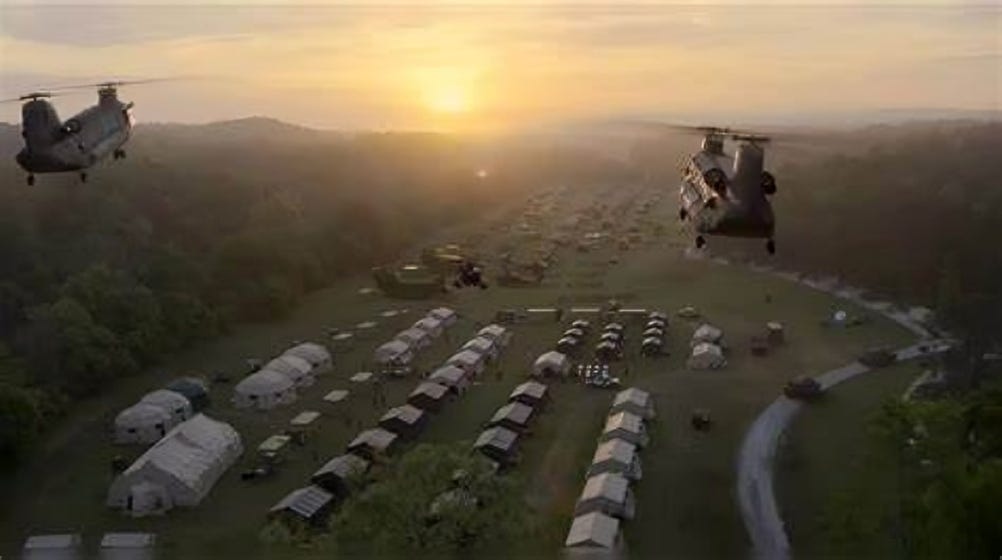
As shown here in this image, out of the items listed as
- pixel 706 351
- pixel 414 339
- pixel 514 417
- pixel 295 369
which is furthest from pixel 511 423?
pixel 414 339

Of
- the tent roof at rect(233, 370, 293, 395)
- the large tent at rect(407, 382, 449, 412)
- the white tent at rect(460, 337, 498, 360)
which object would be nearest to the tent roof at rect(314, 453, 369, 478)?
the large tent at rect(407, 382, 449, 412)

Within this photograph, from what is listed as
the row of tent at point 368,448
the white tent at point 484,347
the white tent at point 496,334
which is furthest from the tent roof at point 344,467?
the white tent at point 496,334

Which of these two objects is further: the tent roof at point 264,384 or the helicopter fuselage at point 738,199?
the tent roof at point 264,384

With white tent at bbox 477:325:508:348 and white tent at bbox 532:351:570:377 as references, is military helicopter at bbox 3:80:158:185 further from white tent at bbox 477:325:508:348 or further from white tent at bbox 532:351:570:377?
white tent at bbox 477:325:508:348

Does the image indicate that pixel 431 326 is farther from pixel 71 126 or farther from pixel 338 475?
pixel 71 126

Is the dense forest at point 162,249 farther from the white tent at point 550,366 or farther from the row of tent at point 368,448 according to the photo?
the white tent at point 550,366
